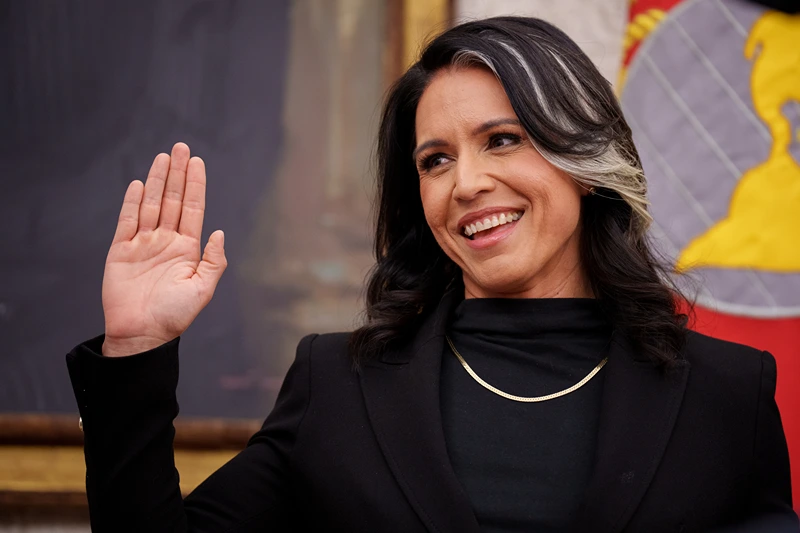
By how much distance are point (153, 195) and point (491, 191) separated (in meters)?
0.67

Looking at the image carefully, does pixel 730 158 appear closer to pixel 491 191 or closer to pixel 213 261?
pixel 491 191

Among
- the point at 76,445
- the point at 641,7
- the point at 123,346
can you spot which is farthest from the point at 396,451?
the point at 641,7

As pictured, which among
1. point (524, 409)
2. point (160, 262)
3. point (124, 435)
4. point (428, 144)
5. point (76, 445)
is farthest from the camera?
point (76, 445)

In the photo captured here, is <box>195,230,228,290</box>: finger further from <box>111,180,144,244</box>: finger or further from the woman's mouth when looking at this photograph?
the woman's mouth

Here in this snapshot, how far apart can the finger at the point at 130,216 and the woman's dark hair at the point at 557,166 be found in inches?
21.2

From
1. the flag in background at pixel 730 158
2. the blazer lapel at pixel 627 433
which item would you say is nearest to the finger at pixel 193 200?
the blazer lapel at pixel 627 433

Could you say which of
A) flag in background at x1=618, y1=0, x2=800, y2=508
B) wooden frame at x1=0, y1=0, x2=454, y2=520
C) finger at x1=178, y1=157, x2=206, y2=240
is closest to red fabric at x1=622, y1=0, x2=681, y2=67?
flag in background at x1=618, y1=0, x2=800, y2=508

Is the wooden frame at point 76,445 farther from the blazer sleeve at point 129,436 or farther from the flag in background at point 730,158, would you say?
the blazer sleeve at point 129,436

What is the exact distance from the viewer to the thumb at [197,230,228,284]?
1553mm

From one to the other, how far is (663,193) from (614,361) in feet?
3.32

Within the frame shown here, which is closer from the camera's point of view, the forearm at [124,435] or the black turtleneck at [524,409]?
the forearm at [124,435]

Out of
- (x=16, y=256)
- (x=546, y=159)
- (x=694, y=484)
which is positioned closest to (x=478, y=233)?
(x=546, y=159)

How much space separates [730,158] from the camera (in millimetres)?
2527

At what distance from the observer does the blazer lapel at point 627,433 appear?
4.82 ft
